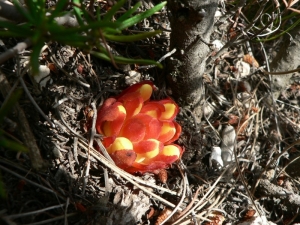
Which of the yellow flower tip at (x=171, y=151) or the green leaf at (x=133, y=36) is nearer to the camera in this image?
the green leaf at (x=133, y=36)

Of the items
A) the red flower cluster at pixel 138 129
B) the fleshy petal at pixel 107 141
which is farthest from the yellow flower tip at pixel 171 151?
the fleshy petal at pixel 107 141

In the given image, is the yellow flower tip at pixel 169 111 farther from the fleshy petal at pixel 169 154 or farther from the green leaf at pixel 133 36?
the green leaf at pixel 133 36

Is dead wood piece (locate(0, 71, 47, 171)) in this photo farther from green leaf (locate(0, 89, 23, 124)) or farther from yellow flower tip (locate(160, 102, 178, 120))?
yellow flower tip (locate(160, 102, 178, 120))

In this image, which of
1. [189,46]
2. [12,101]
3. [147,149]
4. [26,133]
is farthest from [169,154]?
[12,101]

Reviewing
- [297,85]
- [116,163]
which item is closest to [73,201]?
[116,163]

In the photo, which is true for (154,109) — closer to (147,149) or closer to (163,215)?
(147,149)

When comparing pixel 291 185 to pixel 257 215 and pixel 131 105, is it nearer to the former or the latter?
pixel 257 215
